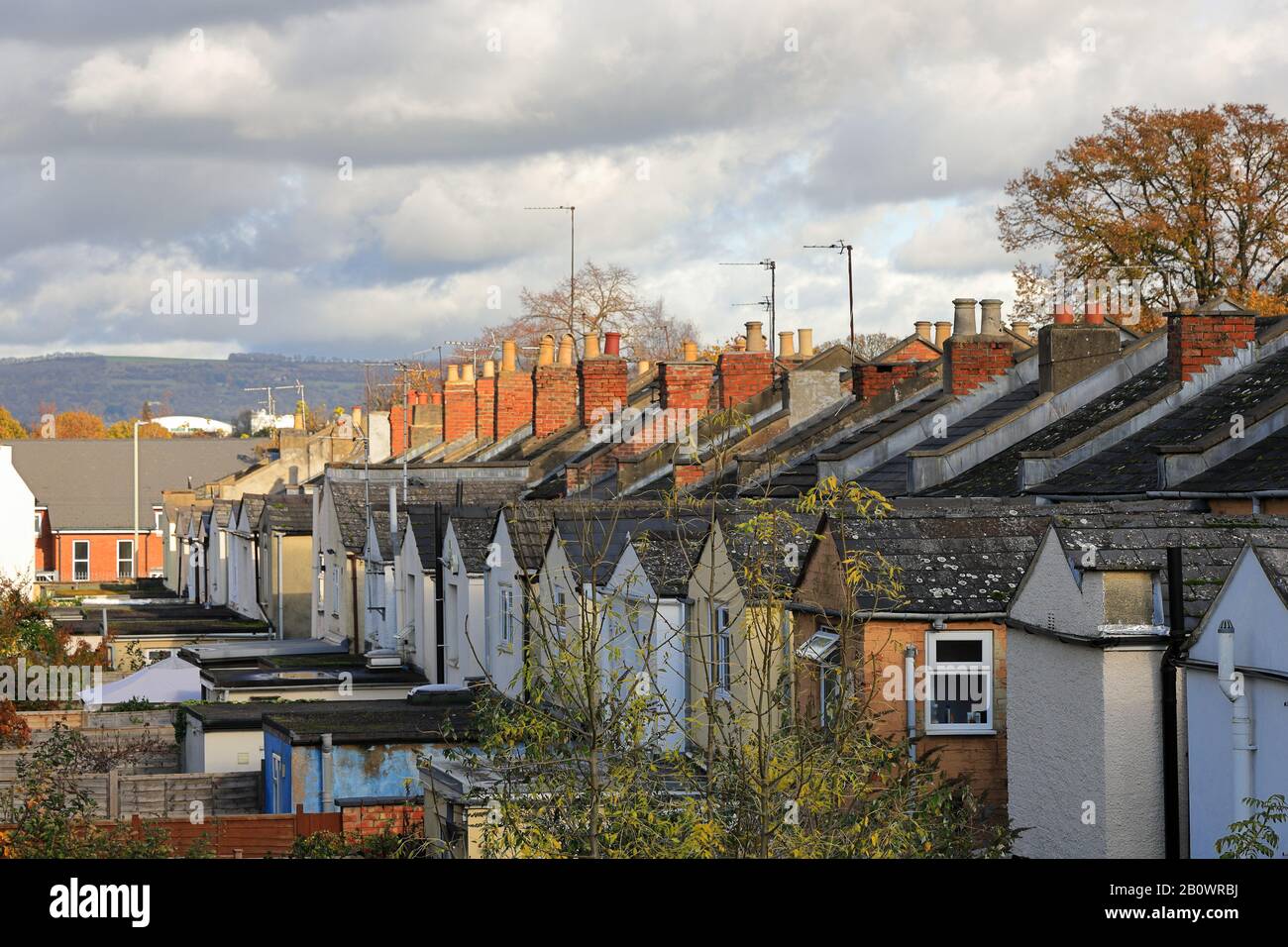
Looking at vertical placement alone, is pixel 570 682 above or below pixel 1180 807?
above

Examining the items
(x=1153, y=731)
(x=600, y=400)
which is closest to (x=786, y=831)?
(x=1153, y=731)

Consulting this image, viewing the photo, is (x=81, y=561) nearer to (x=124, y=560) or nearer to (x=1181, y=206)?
(x=124, y=560)

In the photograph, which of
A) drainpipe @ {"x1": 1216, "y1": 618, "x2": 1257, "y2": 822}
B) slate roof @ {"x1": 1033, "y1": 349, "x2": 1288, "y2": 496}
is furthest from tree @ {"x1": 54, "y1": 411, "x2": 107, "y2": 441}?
drainpipe @ {"x1": 1216, "y1": 618, "x2": 1257, "y2": 822}

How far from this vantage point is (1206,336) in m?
23.3

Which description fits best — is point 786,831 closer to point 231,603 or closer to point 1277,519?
point 1277,519

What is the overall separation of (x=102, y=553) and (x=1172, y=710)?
8166 centimetres

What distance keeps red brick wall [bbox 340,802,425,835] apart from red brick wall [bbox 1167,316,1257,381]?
40.8 ft

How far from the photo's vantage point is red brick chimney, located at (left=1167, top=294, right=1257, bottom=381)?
76.2 ft

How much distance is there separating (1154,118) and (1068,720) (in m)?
36.4

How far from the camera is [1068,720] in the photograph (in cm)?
1167

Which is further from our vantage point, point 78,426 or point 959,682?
point 78,426

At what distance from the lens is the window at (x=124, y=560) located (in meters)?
86.6

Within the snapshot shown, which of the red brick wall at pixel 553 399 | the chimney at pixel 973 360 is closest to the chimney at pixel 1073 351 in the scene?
the chimney at pixel 973 360

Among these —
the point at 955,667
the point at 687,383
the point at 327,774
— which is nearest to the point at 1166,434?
the point at 955,667
